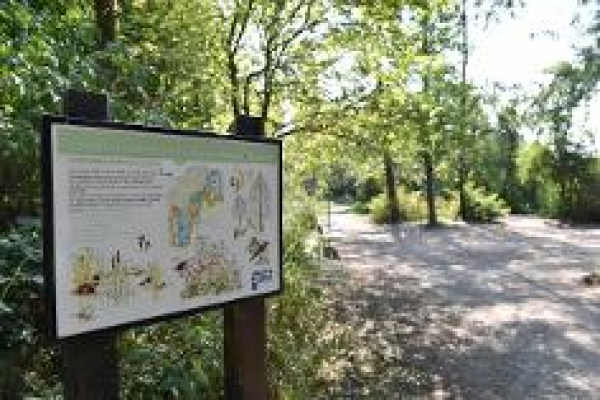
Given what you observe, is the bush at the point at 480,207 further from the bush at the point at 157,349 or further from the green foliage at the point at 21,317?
the green foliage at the point at 21,317

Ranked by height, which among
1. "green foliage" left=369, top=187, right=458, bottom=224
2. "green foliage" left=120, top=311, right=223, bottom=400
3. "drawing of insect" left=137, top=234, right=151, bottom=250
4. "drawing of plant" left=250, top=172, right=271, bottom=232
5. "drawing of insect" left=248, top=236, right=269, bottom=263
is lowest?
"green foliage" left=120, top=311, right=223, bottom=400

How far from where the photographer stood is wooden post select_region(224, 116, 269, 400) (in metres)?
4.00

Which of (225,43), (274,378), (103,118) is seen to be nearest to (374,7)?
(225,43)

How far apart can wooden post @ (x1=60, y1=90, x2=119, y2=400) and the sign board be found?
0.10 metres

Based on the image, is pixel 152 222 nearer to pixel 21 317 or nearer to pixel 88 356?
pixel 88 356

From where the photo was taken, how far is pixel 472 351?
8148 mm

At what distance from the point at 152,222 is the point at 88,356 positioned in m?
0.56

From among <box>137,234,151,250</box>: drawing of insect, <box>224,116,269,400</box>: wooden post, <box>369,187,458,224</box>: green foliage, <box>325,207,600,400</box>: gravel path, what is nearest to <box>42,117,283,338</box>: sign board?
<box>137,234,151,250</box>: drawing of insect

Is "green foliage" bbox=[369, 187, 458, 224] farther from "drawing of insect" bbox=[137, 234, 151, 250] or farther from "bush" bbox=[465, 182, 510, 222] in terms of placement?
"drawing of insect" bbox=[137, 234, 151, 250]

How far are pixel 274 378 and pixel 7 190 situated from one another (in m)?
2.11

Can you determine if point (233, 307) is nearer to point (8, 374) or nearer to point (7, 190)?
point (8, 374)

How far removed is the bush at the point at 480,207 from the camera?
93.4 ft

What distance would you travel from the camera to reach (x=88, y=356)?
2973mm

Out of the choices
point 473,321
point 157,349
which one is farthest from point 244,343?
point 473,321
